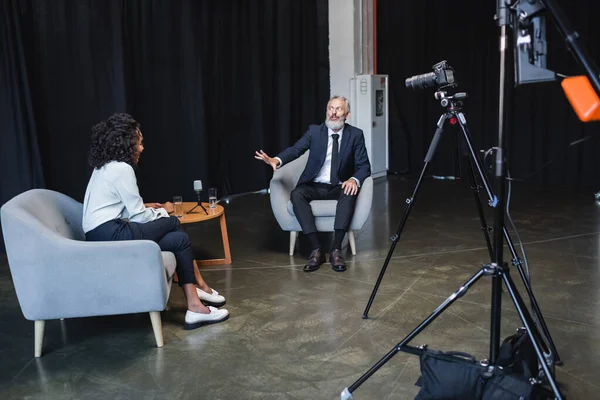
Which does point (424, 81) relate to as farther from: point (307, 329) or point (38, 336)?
point (38, 336)

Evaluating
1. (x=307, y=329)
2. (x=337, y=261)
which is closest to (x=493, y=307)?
(x=307, y=329)

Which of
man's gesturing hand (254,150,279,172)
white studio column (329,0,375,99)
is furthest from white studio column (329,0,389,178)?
man's gesturing hand (254,150,279,172)

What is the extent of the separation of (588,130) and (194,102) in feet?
14.7

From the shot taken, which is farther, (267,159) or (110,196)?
(267,159)

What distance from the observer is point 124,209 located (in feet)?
10.2

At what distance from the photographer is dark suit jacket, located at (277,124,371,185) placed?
4383 millimetres

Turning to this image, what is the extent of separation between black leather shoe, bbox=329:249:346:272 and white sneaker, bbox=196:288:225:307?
883 millimetres

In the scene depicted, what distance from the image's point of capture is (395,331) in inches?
118

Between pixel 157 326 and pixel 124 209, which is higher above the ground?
pixel 124 209

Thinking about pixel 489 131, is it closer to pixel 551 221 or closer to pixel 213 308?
pixel 551 221

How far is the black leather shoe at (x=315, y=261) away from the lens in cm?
402

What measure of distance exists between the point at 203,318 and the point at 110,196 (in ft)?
2.60

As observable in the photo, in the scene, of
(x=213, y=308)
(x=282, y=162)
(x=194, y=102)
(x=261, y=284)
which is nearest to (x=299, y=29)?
(x=194, y=102)

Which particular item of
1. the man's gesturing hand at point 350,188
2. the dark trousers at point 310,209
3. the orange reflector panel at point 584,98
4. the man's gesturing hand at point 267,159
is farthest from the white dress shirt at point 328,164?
the orange reflector panel at point 584,98
